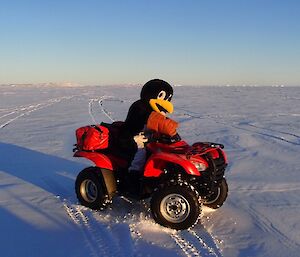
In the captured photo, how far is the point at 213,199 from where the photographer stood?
199 inches

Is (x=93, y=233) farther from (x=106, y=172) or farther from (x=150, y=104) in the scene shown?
(x=150, y=104)

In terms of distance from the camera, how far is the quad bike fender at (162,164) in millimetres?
4262

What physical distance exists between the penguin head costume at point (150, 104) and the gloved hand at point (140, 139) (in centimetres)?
7

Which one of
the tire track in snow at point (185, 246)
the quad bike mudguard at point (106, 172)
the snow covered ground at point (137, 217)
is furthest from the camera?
the quad bike mudguard at point (106, 172)

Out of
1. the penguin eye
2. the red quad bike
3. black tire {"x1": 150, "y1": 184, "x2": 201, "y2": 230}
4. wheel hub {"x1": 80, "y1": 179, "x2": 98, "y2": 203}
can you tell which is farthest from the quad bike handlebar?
wheel hub {"x1": 80, "y1": 179, "x2": 98, "y2": 203}

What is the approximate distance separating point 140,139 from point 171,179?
64cm

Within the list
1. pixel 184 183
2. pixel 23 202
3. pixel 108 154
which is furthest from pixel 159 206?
pixel 23 202

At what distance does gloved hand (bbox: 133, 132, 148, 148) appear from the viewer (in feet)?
15.9

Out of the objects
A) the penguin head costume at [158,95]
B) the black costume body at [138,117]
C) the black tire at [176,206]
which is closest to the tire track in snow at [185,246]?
the black tire at [176,206]

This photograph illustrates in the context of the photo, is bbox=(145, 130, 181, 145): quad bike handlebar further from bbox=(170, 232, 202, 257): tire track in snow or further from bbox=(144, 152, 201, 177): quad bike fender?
bbox=(170, 232, 202, 257): tire track in snow

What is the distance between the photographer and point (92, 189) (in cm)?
528

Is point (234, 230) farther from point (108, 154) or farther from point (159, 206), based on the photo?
point (108, 154)

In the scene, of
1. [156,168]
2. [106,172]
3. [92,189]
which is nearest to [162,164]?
[156,168]

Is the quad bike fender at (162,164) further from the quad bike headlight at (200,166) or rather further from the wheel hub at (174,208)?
the wheel hub at (174,208)
